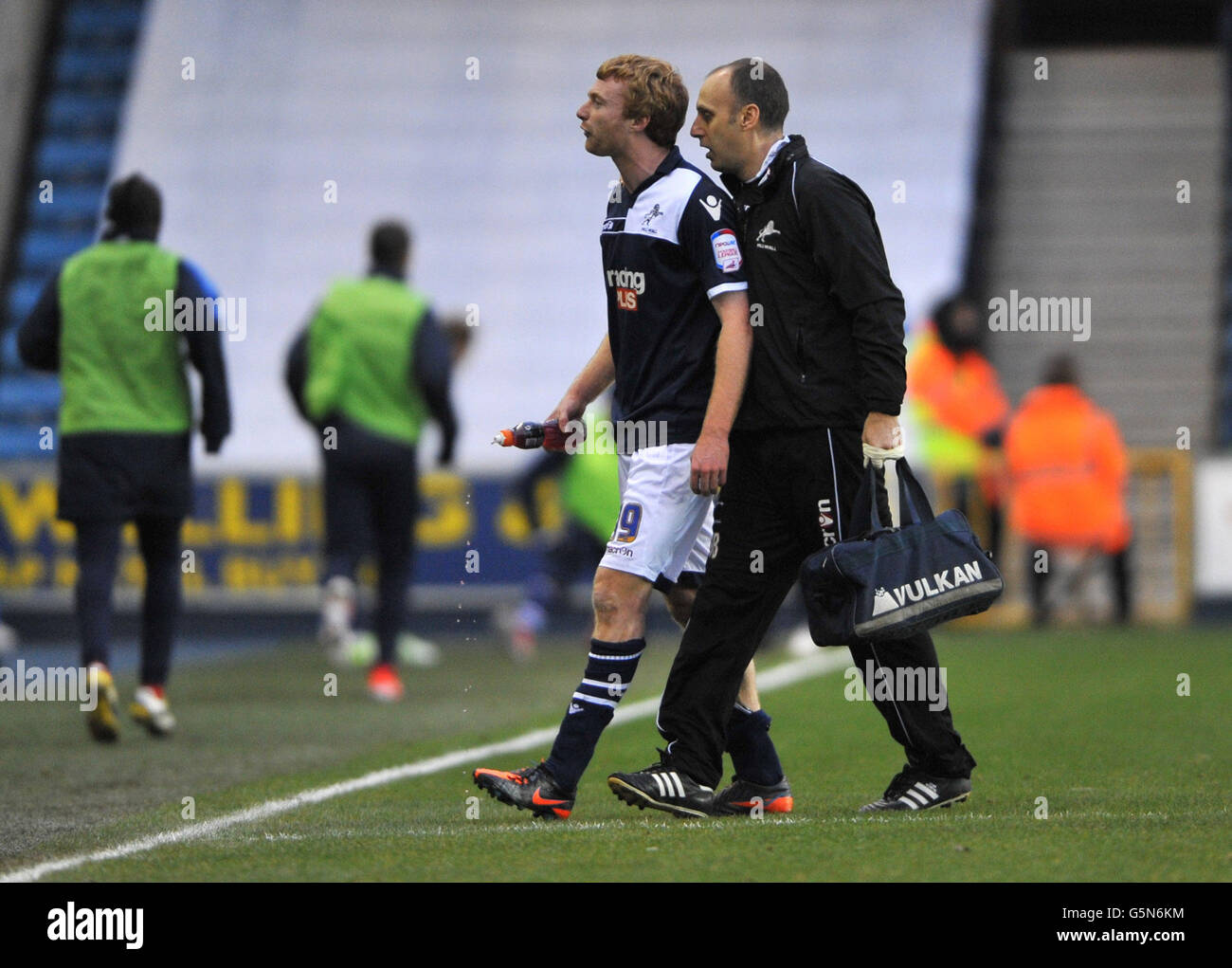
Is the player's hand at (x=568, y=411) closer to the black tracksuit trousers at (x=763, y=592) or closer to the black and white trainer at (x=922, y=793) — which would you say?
the black tracksuit trousers at (x=763, y=592)

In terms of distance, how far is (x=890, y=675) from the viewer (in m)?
5.24

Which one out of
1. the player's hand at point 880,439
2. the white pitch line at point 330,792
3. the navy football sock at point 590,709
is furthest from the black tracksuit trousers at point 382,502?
the player's hand at point 880,439

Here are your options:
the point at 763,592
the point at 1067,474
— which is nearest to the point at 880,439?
the point at 763,592

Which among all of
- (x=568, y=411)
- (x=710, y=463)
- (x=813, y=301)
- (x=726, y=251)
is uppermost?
(x=726, y=251)

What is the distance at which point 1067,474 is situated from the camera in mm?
14641

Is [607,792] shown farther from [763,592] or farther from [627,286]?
[627,286]

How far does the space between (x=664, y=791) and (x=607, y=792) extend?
0.90 m

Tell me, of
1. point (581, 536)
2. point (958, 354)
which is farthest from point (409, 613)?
point (958, 354)

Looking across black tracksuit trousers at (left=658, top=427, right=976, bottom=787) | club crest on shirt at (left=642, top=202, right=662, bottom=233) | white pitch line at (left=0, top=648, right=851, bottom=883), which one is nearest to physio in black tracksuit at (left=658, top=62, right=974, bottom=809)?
black tracksuit trousers at (left=658, top=427, right=976, bottom=787)

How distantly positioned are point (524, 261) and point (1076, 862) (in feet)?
49.9

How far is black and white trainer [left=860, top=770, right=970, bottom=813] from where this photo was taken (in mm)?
5293

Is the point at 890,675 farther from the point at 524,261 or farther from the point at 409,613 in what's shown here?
the point at 524,261

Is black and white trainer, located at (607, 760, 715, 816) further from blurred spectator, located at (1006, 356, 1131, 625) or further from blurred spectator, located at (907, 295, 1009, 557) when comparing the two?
blurred spectator, located at (907, 295, 1009, 557)

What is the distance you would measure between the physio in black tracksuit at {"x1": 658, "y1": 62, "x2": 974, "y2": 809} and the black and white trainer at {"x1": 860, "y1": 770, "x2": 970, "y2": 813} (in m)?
0.01
